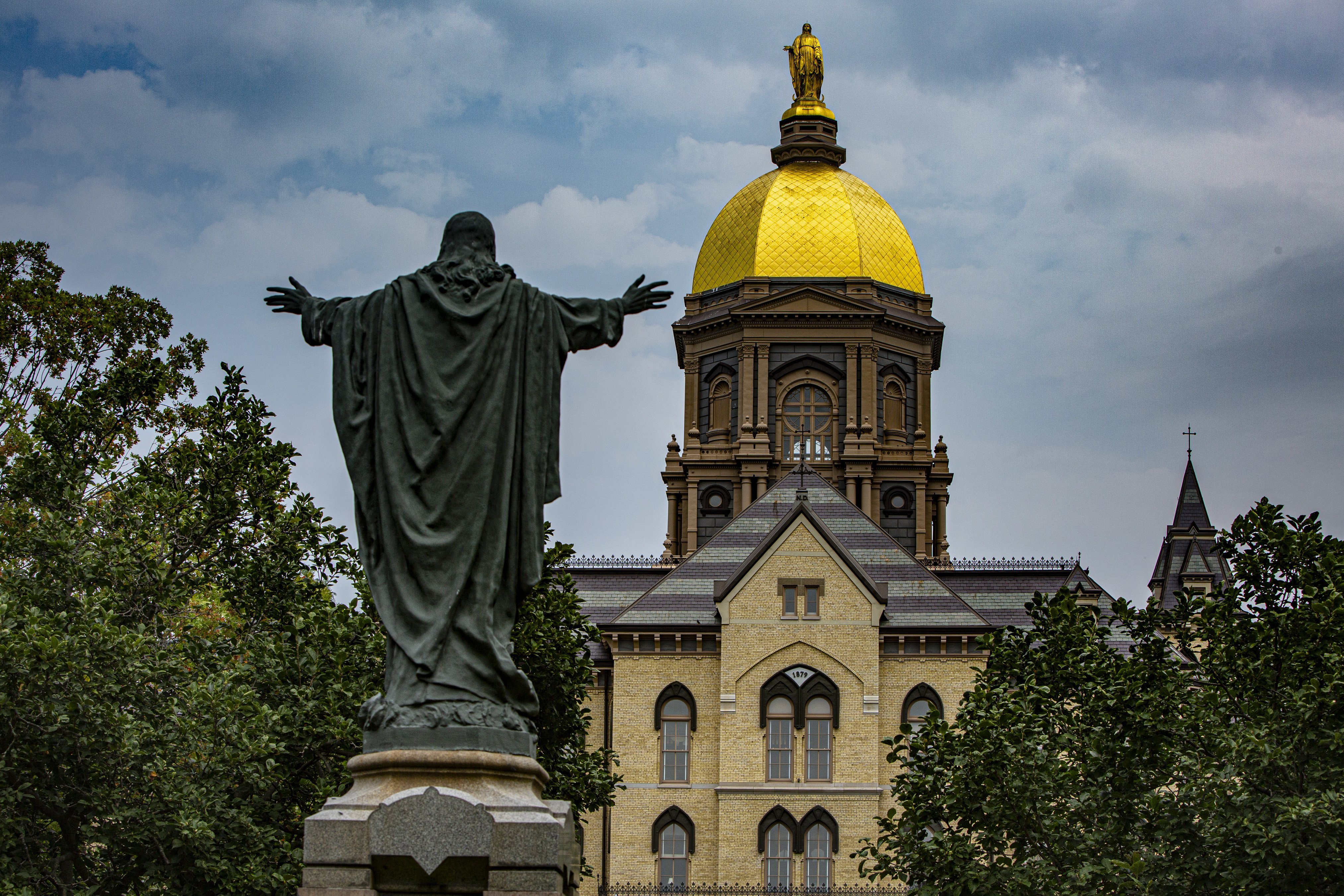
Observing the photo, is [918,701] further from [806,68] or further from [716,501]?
[806,68]

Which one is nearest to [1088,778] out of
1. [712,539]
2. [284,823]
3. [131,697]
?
[284,823]

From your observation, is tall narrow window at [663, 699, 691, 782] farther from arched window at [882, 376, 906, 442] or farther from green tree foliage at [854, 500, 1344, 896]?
arched window at [882, 376, 906, 442]

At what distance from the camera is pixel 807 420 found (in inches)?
2655

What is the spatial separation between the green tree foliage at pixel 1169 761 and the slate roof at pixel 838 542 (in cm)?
1926

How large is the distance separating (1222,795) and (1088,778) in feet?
9.33

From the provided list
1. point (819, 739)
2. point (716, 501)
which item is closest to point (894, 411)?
point (716, 501)

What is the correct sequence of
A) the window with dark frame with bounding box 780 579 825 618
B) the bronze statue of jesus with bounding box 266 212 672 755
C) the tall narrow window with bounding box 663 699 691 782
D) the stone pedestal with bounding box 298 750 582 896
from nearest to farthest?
the stone pedestal with bounding box 298 750 582 896
the bronze statue of jesus with bounding box 266 212 672 755
the window with dark frame with bounding box 780 579 825 618
the tall narrow window with bounding box 663 699 691 782

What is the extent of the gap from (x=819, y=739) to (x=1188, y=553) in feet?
86.0

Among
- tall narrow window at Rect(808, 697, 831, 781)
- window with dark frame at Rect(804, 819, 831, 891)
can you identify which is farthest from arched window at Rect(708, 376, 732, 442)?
window with dark frame at Rect(804, 819, 831, 891)

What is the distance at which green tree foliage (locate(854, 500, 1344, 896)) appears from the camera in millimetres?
24578

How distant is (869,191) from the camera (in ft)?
242

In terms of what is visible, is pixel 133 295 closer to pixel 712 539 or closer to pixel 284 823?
pixel 284 823

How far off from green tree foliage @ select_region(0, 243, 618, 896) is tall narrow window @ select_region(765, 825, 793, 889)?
14684mm

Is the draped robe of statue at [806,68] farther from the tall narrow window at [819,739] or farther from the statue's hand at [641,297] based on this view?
the statue's hand at [641,297]
